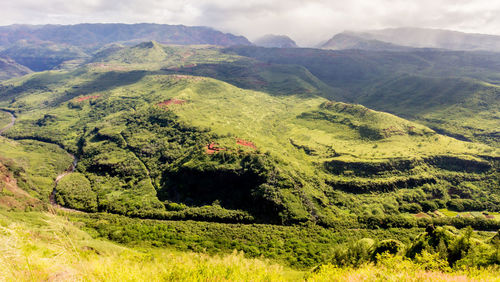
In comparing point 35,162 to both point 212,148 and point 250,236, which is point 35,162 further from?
point 250,236

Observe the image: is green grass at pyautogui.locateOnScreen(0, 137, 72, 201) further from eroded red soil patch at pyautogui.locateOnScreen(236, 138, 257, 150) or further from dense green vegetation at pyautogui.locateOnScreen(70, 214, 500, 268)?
eroded red soil patch at pyautogui.locateOnScreen(236, 138, 257, 150)

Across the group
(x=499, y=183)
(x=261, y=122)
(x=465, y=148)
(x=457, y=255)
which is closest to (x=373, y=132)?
(x=465, y=148)

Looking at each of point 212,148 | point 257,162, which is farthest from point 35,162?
point 257,162

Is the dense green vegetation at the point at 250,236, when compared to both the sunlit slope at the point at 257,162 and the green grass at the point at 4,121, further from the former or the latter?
the green grass at the point at 4,121

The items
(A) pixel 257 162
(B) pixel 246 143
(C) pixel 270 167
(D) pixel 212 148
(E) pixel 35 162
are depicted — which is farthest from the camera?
(E) pixel 35 162

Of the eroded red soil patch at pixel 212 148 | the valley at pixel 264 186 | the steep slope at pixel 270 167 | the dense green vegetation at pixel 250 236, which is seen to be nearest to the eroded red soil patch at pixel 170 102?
the valley at pixel 264 186

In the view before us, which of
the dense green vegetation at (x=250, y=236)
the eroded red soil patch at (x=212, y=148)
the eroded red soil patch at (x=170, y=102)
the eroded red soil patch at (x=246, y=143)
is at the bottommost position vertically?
the dense green vegetation at (x=250, y=236)

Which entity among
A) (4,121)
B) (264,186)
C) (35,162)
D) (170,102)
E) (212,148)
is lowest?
(35,162)

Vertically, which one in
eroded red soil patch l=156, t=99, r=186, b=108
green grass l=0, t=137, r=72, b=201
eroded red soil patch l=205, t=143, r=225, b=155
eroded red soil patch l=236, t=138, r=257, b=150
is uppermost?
eroded red soil patch l=156, t=99, r=186, b=108

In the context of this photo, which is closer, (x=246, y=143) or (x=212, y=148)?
(x=212, y=148)

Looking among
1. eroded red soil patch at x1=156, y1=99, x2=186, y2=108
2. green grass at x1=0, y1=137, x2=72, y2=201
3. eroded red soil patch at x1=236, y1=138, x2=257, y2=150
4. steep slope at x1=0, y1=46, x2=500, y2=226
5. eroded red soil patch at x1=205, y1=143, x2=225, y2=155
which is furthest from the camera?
eroded red soil patch at x1=156, y1=99, x2=186, y2=108

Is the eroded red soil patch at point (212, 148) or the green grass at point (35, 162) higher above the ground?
the eroded red soil patch at point (212, 148)

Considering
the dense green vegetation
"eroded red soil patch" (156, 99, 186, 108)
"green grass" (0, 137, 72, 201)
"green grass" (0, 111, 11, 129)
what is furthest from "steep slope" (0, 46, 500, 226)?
"green grass" (0, 111, 11, 129)

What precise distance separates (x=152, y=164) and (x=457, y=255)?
4664 inches
